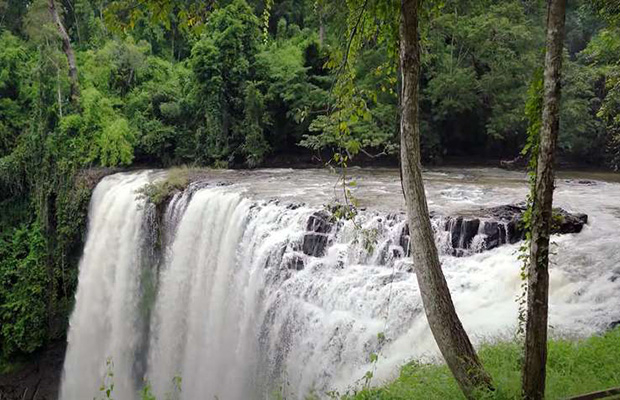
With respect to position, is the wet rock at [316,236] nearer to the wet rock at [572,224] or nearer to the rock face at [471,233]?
the rock face at [471,233]

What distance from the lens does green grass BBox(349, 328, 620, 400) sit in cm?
465

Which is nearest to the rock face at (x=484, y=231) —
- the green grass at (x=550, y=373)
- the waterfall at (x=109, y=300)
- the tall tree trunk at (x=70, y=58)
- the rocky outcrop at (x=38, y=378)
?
the green grass at (x=550, y=373)

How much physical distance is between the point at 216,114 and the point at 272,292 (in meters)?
13.2

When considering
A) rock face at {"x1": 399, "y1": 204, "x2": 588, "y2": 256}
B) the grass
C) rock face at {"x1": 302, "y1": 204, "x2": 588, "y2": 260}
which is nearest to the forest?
the grass

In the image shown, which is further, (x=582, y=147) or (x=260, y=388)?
(x=582, y=147)

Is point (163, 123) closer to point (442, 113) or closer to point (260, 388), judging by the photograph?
point (442, 113)

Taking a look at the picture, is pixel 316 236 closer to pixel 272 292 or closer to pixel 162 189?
pixel 272 292

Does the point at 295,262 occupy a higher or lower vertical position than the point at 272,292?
higher

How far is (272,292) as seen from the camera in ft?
29.4

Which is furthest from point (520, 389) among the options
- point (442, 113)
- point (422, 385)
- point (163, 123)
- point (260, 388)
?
point (163, 123)

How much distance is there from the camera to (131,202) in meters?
14.3

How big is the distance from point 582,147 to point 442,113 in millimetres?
5018

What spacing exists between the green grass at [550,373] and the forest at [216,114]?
9914 mm

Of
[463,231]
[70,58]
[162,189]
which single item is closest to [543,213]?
[463,231]
